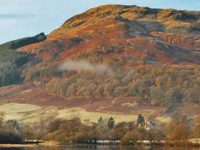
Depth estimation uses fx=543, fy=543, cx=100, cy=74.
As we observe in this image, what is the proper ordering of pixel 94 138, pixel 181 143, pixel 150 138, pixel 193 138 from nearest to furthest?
pixel 181 143 → pixel 193 138 → pixel 150 138 → pixel 94 138

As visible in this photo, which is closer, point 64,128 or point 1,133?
point 1,133

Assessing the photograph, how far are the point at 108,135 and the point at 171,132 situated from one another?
149 feet

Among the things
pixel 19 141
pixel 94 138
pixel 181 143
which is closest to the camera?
pixel 181 143

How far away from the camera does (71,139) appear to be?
17550 centimetres

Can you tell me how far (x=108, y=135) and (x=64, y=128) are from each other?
2009cm

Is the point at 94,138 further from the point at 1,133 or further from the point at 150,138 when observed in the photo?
the point at 1,133

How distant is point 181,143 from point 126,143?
1154 inches

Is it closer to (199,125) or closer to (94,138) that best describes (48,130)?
(94,138)

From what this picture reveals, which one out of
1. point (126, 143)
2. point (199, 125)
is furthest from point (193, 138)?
point (126, 143)

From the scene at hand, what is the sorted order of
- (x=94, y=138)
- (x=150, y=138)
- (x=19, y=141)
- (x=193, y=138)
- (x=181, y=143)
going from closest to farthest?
(x=181, y=143), (x=193, y=138), (x=19, y=141), (x=150, y=138), (x=94, y=138)

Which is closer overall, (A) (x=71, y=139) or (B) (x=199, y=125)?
(B) (x=199, y=125)

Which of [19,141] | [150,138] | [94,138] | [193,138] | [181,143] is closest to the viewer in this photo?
[181,143]

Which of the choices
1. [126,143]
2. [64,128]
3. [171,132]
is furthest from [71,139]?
[171,132]

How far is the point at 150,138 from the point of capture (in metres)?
174
